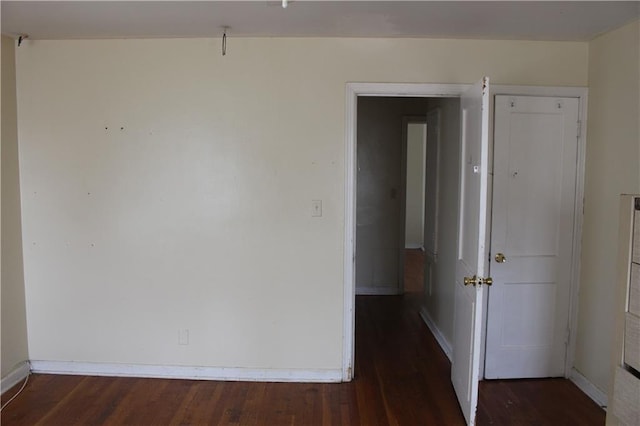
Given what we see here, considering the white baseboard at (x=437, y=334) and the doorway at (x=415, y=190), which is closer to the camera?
the white baseboard at (x=437, y=334)

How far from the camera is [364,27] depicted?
104 inches

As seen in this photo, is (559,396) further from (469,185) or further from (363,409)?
(469,185)

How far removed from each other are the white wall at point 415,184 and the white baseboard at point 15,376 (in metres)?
6.13

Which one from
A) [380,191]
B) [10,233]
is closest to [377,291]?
[380,191]

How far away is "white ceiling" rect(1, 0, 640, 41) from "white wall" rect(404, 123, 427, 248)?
5.19 metres

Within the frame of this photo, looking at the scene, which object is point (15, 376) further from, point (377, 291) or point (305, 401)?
point (377, 291)

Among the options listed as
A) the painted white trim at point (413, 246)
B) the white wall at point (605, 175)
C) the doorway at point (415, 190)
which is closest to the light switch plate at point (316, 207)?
the white wall at point (605, 175)

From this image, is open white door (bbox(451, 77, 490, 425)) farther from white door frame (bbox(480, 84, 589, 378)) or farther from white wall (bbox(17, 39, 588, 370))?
white wall (bbox(17, 39, 588, 370))

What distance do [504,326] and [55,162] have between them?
3322 mm

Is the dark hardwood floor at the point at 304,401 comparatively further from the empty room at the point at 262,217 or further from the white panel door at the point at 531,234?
the white panel door at the point at 531,234

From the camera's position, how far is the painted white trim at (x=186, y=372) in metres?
3.05

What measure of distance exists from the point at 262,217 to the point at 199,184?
49 cm

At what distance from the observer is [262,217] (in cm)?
299

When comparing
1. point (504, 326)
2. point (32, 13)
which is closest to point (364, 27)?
point (32, 13)
